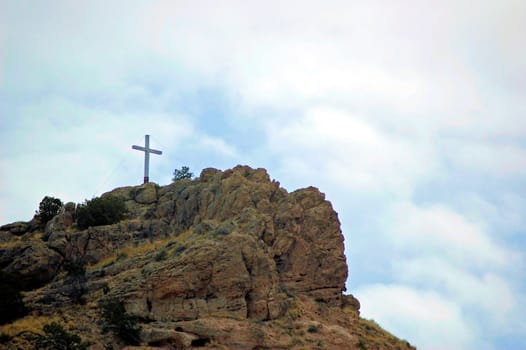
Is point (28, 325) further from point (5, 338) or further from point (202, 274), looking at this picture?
point (202, 274)

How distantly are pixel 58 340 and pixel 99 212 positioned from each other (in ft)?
60.8

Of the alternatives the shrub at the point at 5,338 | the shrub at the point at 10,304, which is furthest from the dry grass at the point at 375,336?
the shrub at the point at 5,338

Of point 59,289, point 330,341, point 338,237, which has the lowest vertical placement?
point 330,341

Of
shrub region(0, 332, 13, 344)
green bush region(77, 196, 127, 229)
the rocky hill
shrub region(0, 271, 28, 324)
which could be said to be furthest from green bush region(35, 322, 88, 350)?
green bush region(77, 196, 127, 229)

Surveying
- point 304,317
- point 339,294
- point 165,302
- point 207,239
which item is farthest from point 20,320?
point 339,294

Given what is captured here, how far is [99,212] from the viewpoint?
6247 cm

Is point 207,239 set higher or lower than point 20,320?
higher

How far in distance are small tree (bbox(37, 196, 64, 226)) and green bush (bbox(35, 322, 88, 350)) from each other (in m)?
21.4

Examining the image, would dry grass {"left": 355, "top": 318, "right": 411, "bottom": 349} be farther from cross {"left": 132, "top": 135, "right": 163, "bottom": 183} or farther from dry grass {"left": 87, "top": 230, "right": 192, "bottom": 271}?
cross {"left": 132, "top": 135, "right": 163, "bottom": 183}

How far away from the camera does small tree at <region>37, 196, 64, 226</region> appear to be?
66625mm

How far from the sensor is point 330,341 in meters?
51.8

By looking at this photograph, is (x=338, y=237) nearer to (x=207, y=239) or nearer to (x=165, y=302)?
(x=207, y=239)

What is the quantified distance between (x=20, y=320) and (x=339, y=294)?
2054 cm

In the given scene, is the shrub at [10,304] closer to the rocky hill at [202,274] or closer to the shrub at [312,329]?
the rocky hill at [202,274]
